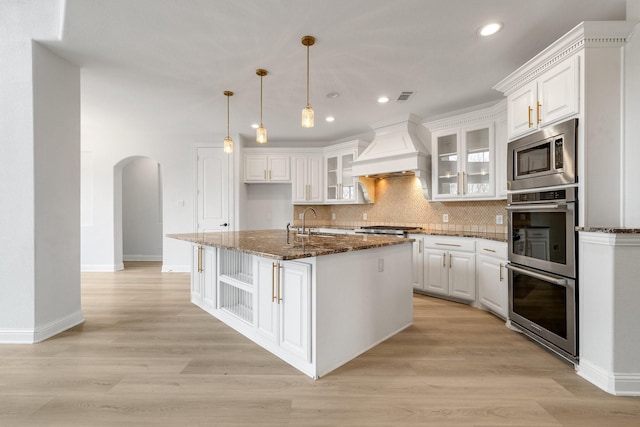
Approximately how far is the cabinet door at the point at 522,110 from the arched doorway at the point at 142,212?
692cm

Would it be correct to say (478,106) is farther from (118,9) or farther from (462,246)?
(118,9)

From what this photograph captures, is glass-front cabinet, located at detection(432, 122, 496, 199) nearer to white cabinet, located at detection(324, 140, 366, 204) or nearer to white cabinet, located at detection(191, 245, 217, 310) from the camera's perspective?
white cabinet, located at detection(324, 140, 366, 204)

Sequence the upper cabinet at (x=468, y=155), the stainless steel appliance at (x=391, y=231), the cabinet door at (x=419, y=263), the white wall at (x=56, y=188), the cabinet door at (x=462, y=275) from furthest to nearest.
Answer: the stainless steel appliance at (x=391, y=231), the cabinet door at (x=419, y=263), the upper cabinet at (x=468, y=155), the cabinet door at (x=462, y=275), the white wall at (x=56, y=188)

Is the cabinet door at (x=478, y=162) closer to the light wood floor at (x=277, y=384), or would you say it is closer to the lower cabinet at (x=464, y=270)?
the lower cabinet at (x=464, y=270)

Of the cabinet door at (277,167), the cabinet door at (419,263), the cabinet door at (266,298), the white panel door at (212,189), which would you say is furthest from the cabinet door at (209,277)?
the cabinet door at (277,167)

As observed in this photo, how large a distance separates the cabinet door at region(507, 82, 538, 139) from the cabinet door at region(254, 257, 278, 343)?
2434 mm

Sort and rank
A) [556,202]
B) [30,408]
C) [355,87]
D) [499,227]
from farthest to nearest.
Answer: [499,227] < [355,87] < [556,202] < [30,408]

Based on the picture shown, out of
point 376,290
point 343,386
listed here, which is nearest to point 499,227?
point 376,290

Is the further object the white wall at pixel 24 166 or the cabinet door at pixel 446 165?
the cabinet door at pixel 446 165

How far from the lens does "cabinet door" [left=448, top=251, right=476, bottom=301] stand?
12.0 feet

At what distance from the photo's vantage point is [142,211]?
714 cm

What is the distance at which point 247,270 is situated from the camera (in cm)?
318

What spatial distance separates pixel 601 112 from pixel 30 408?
4.09 metres

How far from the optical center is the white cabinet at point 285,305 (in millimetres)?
2148
